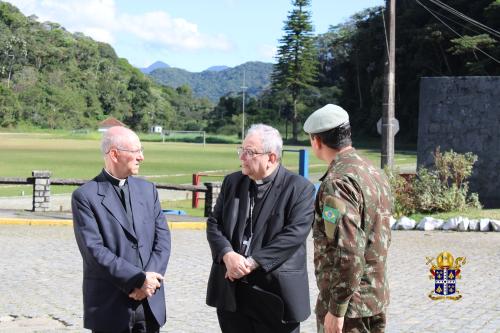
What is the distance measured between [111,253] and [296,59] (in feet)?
311

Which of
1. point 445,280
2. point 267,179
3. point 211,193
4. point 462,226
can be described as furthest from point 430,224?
point 267,179

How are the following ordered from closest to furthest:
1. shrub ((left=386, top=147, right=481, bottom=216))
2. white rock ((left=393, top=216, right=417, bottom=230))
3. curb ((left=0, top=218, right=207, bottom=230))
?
1. white rock ((left=393, top=216, right=417, bottom=230))
2. curb ((left=0, top=218, right=207, bottom=230))
3. shrub ((left=386, top=147, right=481, bottom=216))

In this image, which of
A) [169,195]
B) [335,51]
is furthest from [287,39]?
[169,195]

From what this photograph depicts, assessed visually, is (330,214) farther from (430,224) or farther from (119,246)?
(430,224)

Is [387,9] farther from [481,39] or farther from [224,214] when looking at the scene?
[481,39]

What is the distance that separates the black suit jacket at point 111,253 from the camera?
161 inches

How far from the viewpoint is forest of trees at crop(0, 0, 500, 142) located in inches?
2869

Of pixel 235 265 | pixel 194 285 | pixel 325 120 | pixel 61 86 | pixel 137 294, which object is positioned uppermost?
pixel 61 86

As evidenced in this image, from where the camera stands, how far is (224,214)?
4316 millimetres

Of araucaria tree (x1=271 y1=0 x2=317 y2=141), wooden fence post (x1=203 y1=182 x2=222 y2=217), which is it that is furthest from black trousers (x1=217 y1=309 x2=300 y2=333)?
araucaria tree (x1=271 y1=0 x2=317 y2=141)

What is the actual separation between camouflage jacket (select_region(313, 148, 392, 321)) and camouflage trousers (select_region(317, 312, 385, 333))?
1.9 inches

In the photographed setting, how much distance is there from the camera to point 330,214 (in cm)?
337

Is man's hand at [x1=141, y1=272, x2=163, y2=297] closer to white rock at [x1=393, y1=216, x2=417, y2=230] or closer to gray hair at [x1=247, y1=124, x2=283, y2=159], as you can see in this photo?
gray hair at [x1=247, y1=124, x2=283, y2=159]

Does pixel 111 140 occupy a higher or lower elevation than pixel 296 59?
lower
